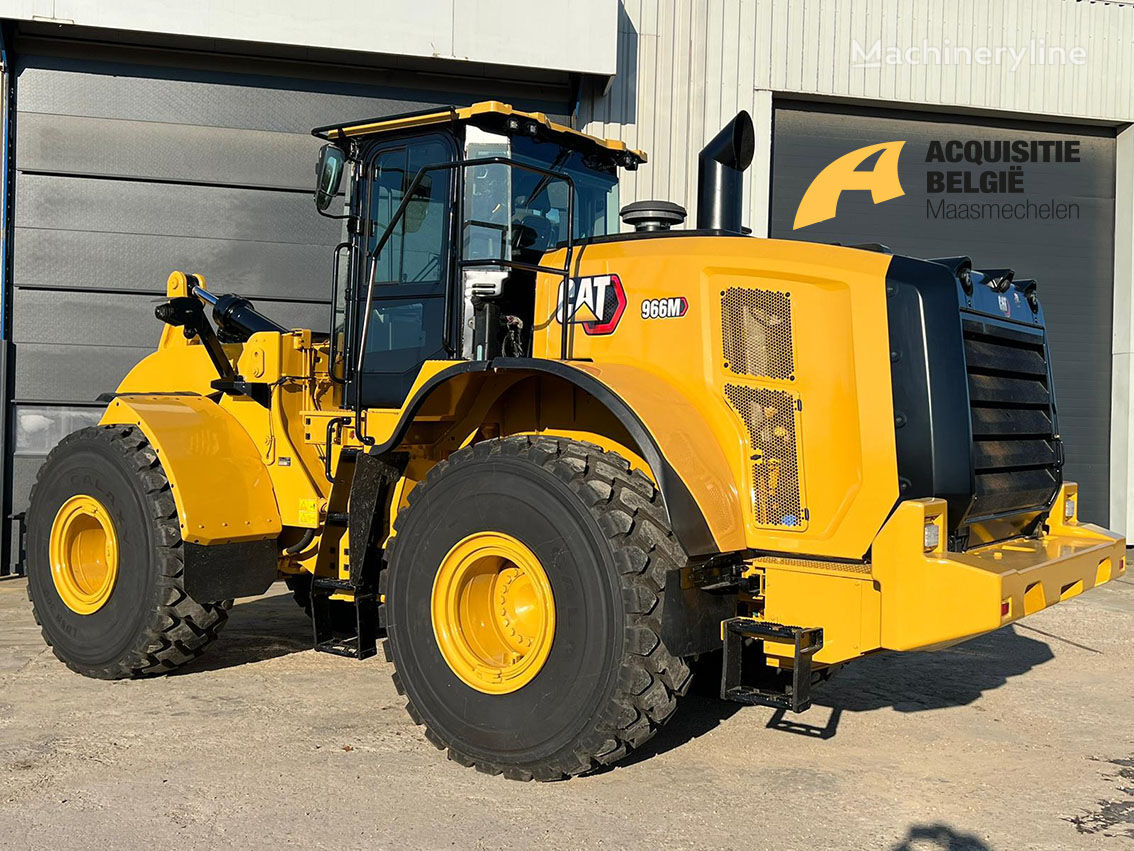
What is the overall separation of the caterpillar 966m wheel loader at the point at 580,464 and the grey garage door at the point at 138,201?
4.28 meters

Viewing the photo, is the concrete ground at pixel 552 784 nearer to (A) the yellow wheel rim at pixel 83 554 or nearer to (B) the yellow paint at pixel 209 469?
(A) the yellow wheel rim at pixel 83 554

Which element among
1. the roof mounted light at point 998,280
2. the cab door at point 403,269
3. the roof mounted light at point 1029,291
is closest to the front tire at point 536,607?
the cab door at point 403,269

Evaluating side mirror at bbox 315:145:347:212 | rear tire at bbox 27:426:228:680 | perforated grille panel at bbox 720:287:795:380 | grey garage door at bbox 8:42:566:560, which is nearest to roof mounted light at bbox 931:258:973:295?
perforated grille panel at bbox 720:287:795:380

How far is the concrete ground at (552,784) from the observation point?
155 inches

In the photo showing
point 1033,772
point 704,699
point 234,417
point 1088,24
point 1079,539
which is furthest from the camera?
point 1088,24

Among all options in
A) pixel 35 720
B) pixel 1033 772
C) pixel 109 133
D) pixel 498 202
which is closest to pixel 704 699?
pixel 1033 772

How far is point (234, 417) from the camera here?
6.32 metres

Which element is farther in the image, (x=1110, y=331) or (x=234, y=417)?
(x=1110, y=331)

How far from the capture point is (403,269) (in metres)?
5.62

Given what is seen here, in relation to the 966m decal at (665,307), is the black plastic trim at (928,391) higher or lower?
lower

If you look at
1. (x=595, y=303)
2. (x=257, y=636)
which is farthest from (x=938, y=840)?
(x=257, y=636)

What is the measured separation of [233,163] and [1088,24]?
897 centimetres

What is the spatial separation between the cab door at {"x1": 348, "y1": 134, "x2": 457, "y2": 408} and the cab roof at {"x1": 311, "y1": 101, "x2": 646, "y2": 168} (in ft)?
0.30

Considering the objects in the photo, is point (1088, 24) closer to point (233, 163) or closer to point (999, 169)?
point (999, 169)
